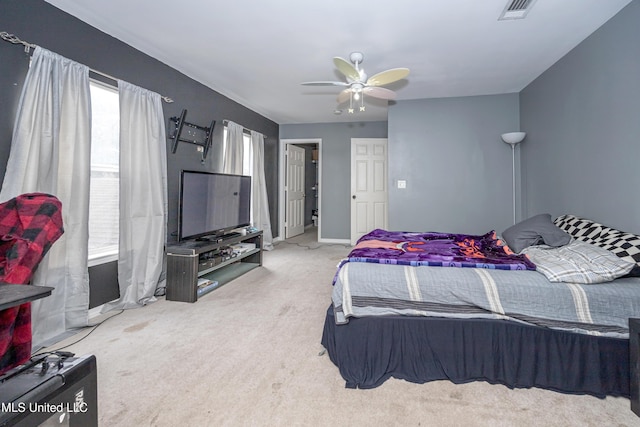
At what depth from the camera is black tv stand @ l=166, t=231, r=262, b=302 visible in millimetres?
3000

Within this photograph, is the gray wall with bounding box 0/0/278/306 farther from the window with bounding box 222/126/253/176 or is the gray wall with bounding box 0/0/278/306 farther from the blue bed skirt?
the blue bed skirt

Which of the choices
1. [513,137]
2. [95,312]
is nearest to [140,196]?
[95,312]

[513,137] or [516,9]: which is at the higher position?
[516,9]

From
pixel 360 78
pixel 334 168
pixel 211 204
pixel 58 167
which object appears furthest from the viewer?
pixel 334 168

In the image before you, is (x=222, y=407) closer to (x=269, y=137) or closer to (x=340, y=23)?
(x=340, y=23)

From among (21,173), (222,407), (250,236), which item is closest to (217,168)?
(250,236)

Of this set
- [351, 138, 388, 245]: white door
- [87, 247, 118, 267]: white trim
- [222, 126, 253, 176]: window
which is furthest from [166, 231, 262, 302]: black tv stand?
[351, 138, 388, 245]: white door

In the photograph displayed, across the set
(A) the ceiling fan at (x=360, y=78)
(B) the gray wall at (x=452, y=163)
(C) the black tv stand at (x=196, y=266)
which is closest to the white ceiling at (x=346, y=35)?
(A) the ceiling fan at (x=360, y=78)

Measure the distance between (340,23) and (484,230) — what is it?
339 centimetres

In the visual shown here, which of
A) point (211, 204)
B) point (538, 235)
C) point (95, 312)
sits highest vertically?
point (211, 204)

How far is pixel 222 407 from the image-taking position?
1.55 m

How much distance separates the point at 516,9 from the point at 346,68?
1.33 m

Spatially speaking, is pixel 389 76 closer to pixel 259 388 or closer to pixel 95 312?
pixel 259 388

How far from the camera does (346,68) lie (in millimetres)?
2598
